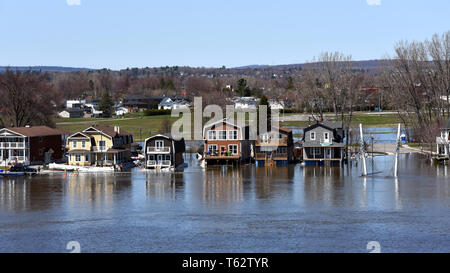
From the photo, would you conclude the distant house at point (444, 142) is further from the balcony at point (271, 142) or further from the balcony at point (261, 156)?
the balcony at point (261, 156)

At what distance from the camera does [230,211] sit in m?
50.0

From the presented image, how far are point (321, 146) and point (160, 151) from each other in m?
17.0

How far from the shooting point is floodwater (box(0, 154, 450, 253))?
133 ft

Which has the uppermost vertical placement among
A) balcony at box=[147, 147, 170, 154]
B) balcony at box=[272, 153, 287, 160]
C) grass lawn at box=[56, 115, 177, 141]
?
Answer: grass lawn at box=[56, 115, 177, 141]

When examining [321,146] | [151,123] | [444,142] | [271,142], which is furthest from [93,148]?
[151,123]

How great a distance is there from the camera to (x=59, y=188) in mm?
62406

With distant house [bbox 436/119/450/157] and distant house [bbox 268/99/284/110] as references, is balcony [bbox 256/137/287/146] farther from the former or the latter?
distant house [bbox 268/99/284/110]

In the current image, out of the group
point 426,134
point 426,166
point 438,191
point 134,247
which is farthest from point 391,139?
point 134,247

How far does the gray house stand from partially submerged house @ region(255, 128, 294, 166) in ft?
7.01

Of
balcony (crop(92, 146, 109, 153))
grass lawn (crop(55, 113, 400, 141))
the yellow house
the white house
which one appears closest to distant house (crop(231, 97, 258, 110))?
the white house

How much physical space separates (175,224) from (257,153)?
33.6 m
